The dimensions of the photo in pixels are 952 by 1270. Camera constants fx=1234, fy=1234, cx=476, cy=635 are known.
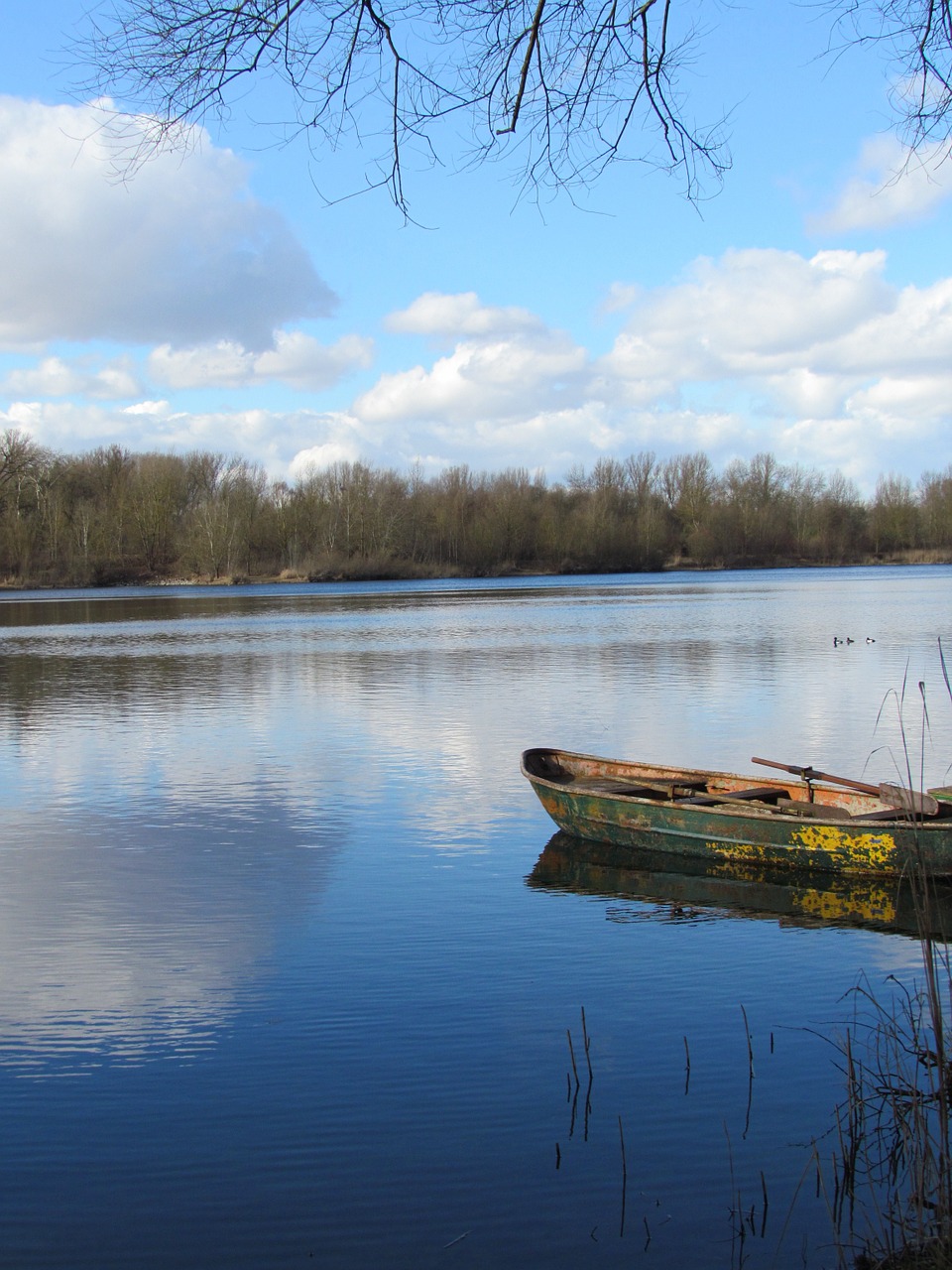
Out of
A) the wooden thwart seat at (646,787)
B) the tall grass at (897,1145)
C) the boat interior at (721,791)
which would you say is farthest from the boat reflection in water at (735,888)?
the tall grass at (897,1145)

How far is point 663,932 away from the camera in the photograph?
8516mm

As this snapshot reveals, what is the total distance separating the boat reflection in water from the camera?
8891 millimetres

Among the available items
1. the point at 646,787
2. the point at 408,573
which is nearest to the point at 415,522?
the point at 408,573

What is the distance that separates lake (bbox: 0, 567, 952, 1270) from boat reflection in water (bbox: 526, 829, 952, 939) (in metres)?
0.05

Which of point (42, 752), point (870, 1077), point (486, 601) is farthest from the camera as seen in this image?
point (486, 601)

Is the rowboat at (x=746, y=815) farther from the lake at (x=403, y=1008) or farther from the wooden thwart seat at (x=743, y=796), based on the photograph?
the lake at (x=403, y=1008)

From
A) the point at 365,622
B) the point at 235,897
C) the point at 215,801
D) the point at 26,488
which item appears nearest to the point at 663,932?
the point at 235,897

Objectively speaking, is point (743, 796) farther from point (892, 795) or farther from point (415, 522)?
point (415, 522)

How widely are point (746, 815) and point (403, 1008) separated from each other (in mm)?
4083

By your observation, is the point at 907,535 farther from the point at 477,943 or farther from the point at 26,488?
the point at 477,943

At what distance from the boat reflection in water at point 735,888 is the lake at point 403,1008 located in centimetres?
5

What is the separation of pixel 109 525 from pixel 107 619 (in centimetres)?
3440

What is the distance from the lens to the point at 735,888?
9.79 meters

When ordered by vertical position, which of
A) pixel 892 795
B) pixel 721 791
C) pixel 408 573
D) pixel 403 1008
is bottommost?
pixel 403 1008
